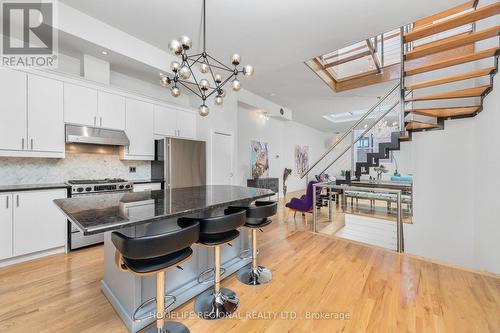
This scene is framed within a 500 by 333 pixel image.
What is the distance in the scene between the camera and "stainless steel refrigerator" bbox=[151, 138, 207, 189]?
3.74 meters

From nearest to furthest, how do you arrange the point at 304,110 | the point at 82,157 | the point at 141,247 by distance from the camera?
the point at 141,247 → the point at 82,157 → the point at 304,110

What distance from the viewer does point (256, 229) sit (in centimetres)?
224

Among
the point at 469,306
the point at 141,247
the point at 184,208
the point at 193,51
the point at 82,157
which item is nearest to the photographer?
the point at 141,247

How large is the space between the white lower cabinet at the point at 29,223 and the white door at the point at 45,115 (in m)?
0.63

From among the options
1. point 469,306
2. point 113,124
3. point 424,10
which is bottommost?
point 469,306

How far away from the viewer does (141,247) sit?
3.69ft

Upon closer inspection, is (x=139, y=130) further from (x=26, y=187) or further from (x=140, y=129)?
(x=26, y=187)

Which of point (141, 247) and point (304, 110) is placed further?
point (304, 110)

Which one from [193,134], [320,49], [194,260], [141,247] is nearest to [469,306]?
[194,260]

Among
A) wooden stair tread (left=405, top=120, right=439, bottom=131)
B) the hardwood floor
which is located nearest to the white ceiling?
wooden stair tread (left=405, top=120, right=439, bottom=131)

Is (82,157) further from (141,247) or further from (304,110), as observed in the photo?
(304,110)

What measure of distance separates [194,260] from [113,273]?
0.69 meters

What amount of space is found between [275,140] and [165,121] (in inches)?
171

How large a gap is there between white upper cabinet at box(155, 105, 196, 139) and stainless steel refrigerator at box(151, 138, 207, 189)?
1.08ft
